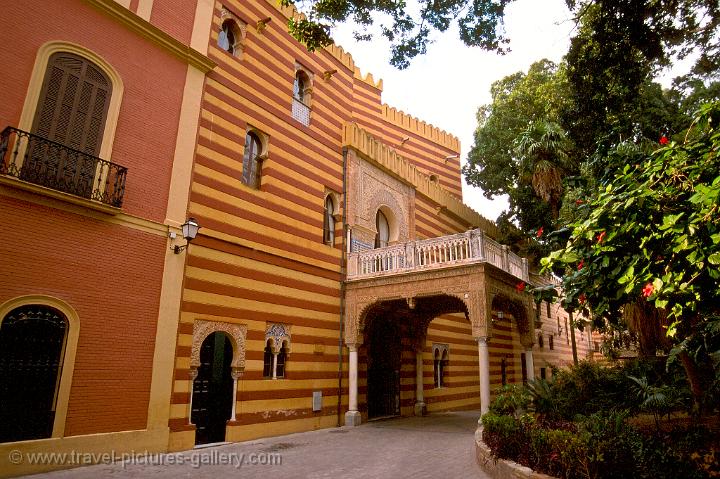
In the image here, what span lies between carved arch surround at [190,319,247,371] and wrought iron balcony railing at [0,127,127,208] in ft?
11.0

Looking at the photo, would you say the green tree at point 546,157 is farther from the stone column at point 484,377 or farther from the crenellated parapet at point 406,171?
the stone column at point 484,377

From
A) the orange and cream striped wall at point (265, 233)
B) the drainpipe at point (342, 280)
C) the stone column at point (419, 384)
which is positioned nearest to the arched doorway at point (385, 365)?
the stone column at point (419, 384)

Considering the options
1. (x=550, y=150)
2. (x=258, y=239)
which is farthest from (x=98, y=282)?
(x=550, y=150)

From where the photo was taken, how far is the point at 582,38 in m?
10.2

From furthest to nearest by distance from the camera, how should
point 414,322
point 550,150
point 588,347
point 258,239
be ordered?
point 588,347 < point 550,150 < point 414,322 < point 258,239

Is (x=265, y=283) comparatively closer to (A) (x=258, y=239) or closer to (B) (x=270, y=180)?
(A) (x=258, y=239)

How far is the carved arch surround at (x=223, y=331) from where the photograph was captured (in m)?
9.80

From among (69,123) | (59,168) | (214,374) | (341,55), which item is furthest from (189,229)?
(341,55)

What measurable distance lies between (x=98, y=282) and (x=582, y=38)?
12.0 meters

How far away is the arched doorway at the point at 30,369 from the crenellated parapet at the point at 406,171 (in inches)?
422

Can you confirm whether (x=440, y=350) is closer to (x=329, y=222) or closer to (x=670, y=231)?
(x=329, y=222)

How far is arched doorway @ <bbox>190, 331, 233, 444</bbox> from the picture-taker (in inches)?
394

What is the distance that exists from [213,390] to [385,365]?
24.0ft

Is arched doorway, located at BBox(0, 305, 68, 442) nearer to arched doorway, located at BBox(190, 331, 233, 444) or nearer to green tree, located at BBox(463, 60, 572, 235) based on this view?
arched doorway, located at BBox(190, 331, 233, 444)
